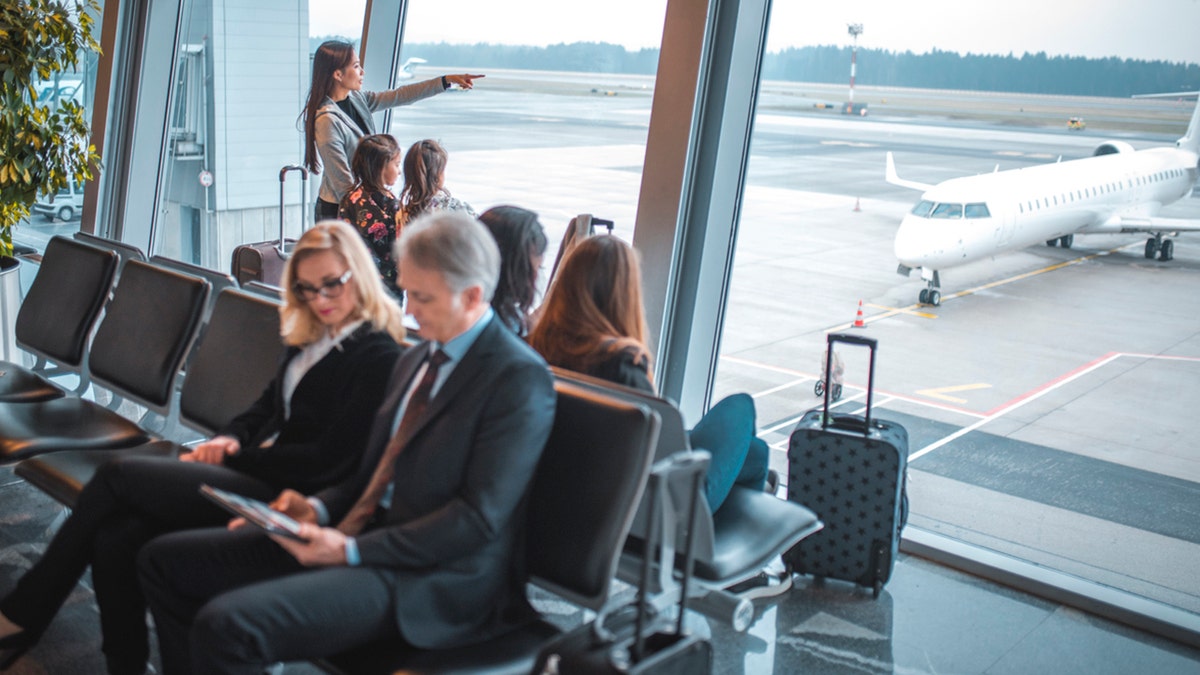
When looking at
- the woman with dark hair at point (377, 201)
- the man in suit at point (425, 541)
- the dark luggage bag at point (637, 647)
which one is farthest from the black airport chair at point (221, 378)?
the dark luggage bag at point (637, 647)

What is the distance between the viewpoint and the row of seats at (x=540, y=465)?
7.06 ft

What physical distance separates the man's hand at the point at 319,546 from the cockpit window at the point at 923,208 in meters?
2.83

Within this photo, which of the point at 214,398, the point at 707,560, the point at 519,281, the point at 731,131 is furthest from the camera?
the point at 731,131

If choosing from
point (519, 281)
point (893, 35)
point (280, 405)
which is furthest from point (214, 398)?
point (893, 35)

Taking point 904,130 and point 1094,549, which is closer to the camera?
point 1094,549

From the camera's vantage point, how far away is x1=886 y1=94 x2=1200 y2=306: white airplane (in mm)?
3740

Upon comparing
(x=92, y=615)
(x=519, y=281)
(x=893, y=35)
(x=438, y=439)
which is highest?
(x=893, y=35)

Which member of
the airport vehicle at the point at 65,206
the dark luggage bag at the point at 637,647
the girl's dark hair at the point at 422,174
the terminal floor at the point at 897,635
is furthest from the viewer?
the airport vehicle at the point at 65,206

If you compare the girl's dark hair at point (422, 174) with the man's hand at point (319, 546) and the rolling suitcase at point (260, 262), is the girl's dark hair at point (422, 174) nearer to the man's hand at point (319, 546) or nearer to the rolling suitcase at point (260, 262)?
the rolling suitcase at point (260, 262)

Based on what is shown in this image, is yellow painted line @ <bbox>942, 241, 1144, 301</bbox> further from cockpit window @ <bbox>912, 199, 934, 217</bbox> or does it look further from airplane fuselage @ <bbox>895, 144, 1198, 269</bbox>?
cockpit window @ <bbox>912, 199, 934, 217</bbox>

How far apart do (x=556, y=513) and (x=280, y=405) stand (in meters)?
0.99

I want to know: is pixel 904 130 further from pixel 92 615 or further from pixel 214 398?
pixel 92 615

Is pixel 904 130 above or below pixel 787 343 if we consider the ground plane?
above

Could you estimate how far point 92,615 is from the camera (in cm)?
311
